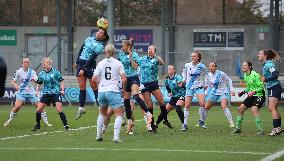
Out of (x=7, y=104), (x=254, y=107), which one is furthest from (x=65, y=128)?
(x=7, y=104)

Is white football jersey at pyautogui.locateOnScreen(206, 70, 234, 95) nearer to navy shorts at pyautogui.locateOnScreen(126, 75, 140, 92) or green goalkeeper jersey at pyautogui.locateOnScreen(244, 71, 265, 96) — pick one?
green goalkeeper jersey at pyautogui.locateOnScreen(244, 71, 265, 96)

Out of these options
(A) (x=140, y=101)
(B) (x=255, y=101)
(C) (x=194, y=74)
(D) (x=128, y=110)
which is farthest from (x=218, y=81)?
(D) (x=128, y=110)

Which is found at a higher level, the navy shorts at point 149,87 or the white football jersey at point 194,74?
the white football jersey at point 194,74

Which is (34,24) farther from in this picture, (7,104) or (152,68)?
(152,68)

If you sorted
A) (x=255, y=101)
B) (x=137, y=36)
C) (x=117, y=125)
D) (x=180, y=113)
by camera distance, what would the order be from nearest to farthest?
1. (x=117, y=125)
2. (x=255, y=101)
3. (x=180, y=113)
4. (x=137, y=36)

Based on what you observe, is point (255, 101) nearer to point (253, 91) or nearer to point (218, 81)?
point (253, 91)

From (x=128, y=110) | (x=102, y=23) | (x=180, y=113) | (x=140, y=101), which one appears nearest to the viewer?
(x=102, y=23)

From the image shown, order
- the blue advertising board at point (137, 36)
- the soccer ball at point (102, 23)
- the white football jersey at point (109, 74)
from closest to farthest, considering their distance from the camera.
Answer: the white football jersey at point (109, 74) → the soccer ball at point (102, 23) → the blue advertising board at point (137, 36)

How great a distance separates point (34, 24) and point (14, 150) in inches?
1229

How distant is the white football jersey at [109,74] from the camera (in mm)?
16328

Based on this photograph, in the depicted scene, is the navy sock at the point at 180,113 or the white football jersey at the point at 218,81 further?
the white football jersey at the point at 218,81

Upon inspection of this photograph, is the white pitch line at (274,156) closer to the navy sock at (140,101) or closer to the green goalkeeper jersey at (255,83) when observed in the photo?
the green goalkeeper jersey at (255,83)

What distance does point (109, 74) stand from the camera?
53.7 ft

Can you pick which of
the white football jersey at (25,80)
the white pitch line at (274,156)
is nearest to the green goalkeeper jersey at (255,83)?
the white pitch line at (274,156)
